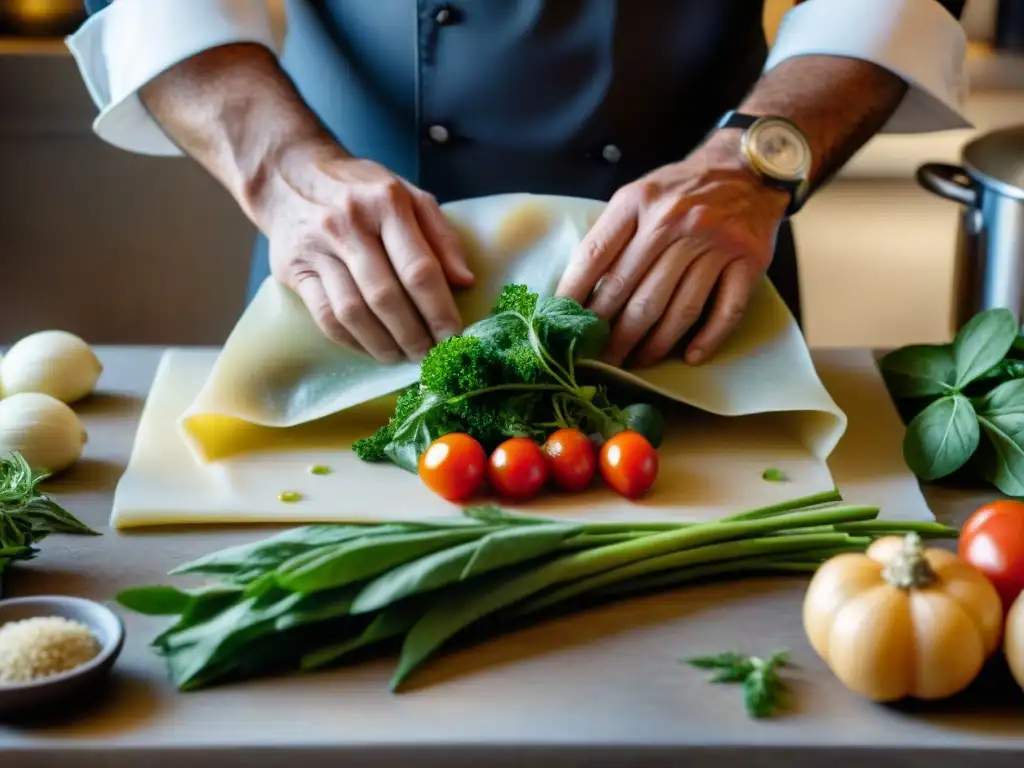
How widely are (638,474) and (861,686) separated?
0.32 metres

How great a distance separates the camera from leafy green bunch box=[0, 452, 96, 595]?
101 cm

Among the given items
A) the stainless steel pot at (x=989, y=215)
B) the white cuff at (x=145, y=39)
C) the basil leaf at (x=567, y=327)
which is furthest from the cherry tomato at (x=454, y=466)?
the stainless steel pot at (x=989, y=215)

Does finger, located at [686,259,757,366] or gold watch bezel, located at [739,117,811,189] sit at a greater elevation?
gold watch bezel, located at [739,117,811,189]

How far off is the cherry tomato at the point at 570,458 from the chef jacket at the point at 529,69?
0.52 meters

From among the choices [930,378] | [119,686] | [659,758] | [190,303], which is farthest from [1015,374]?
[190,303]

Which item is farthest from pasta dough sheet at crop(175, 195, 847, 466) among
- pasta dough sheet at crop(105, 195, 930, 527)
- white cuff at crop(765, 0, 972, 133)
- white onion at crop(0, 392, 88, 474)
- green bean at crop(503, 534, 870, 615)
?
white cuff at crop(765, 0, 972, 133)

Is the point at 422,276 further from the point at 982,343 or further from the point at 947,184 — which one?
the point at 947,184

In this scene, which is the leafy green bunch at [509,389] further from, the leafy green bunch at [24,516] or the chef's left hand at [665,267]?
the leafy green bunch at [24,516]

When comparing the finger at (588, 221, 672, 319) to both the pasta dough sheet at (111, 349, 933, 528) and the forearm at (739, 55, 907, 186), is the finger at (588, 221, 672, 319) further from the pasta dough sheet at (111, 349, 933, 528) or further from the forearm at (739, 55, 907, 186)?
the forearm at (739, 55, 907, 186)

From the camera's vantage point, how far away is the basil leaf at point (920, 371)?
1272 millimetres

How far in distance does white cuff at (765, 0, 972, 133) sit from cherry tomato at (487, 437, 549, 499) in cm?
66

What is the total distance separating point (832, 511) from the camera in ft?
3.41

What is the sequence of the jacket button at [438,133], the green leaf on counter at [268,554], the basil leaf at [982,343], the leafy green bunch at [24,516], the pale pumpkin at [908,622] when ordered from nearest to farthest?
1. the pale pumpkin at [908,622]
2. the green leaf on counter at [268,554]
3. the leafy green bunch at [24,516]
4. the basil leaf at [982,343]
5. the jacket button at [438,133]

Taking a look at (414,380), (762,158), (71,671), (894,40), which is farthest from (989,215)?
(71,671)
